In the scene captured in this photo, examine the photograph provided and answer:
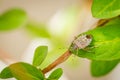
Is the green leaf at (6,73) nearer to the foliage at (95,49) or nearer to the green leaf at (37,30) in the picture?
the foliage at (95,49)

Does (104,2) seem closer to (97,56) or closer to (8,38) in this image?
(97,56)

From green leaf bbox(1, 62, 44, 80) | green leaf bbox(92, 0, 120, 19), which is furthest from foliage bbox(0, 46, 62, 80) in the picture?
green leaf bbox(92, 0, 120, 19)

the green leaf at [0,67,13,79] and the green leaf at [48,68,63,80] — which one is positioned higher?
the green leaf at [0,67,13,79]

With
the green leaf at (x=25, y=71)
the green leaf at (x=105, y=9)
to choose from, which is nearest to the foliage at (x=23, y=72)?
the green leaf at (x=25, y=71)

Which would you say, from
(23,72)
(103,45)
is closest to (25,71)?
(23,72)

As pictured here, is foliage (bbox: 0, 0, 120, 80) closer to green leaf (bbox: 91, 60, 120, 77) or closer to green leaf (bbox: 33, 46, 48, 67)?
green leaf (bbox: 33, 46, 48, 67)

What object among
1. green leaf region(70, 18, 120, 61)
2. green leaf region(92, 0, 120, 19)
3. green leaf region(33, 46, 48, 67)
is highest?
green leaf region(92, 0, 120, 19)
